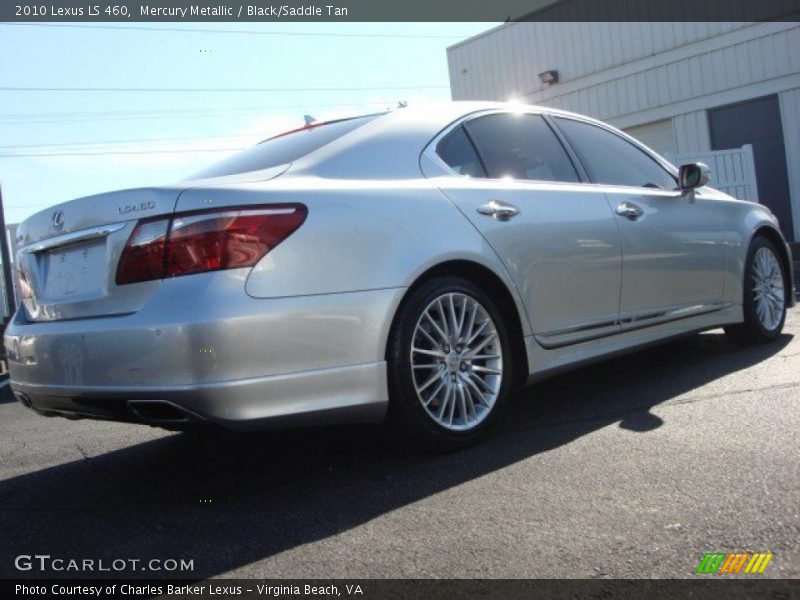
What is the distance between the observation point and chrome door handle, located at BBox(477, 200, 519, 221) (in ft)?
11.7

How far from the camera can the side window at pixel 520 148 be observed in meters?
3.91

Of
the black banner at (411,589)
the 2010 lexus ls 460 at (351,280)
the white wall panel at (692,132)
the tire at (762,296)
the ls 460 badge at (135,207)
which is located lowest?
the black banner at (411,589)

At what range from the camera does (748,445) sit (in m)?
3.13

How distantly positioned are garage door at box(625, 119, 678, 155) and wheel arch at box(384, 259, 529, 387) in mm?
13574

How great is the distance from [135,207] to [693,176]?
335 centimetres

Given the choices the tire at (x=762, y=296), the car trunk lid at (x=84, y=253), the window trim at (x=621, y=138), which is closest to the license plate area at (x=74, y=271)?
the car trunk lid at (x=84, y=253)

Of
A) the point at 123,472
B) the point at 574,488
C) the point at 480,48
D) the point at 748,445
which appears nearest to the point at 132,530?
the point at 123,472

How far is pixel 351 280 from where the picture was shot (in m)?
3.02

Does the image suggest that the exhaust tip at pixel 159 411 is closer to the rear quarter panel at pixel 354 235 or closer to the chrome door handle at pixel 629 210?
the rear quarter panel at pixel 354 235

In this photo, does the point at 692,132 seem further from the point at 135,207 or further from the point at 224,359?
the point at 224,359

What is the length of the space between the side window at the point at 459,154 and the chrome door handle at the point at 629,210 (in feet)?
3.02

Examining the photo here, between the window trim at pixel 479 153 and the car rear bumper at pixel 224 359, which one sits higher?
the window trim at pixel 479 153

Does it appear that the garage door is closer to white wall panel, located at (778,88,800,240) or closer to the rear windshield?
white wall panel, located at (778,88,800,240)

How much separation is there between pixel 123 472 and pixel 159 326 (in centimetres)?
115
